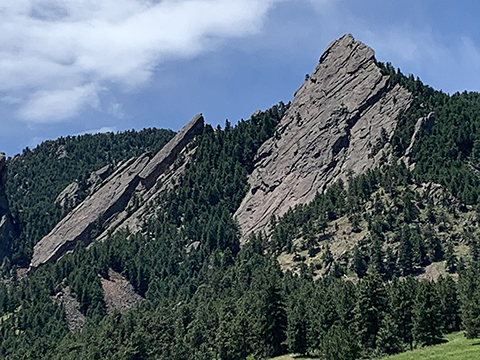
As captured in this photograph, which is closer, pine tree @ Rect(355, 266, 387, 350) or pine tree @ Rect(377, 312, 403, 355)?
pine tree @ Rect(377, 312, 403, 355)

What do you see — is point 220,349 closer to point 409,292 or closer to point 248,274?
point 409,292

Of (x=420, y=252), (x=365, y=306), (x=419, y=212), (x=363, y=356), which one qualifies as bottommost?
(x=363, y=356)

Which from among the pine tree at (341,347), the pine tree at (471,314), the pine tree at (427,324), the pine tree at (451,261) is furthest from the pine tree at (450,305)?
the pine tree at (341,347)

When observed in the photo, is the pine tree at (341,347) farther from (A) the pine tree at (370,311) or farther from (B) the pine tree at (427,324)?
(B) the pine tree at (427,324)

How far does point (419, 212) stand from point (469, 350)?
13001 centimetres

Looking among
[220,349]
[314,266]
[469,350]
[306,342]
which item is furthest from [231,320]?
[469,350]

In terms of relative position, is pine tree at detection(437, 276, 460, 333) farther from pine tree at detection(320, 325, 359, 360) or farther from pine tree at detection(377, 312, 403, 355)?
pine tree at detection(320, 325, 359, 360)

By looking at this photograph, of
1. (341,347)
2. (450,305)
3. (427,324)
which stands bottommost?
(341,347)

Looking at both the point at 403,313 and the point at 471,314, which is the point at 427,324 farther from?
the point at 471,314

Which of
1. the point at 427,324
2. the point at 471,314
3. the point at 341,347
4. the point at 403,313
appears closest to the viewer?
the point at 341,347

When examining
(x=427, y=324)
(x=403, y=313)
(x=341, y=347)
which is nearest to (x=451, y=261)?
(x=403, y=313)

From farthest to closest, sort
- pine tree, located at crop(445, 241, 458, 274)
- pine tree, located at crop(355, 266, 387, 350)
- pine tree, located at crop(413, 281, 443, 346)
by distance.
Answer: pine tree, located at crop(445, 241, 458, 274), pine tree, located at crop(355, 266, 387, 350), pine tree, located at crop(413, 281, 443, 346)

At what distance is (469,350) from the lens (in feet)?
210

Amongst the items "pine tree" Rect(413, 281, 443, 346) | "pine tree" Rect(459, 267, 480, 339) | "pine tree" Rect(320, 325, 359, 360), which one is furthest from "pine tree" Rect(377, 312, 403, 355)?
"pine tree" Rect(459, 267, 480, 339)
